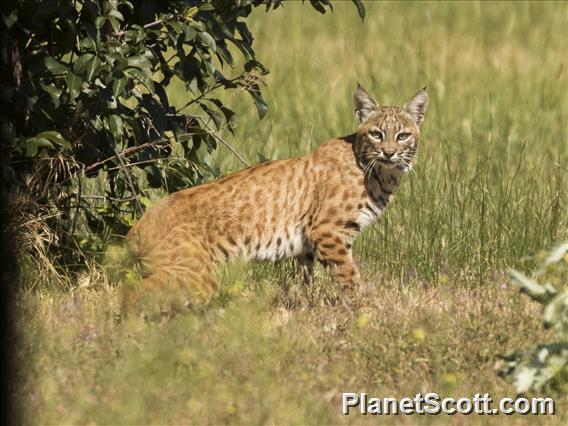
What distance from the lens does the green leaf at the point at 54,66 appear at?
7500 mm

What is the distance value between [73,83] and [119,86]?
0.27 metres

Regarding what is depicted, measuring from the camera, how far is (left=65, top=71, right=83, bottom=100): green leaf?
7367 millimetres

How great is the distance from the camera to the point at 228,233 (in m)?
8.03

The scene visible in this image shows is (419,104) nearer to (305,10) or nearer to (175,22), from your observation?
(175,22)

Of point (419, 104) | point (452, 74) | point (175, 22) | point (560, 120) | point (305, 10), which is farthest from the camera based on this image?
point (305, 10)

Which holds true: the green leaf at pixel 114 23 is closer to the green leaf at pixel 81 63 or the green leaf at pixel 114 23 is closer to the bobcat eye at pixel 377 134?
the green leaf at pixel 81 63

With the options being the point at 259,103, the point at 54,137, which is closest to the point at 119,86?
the point at 54,137

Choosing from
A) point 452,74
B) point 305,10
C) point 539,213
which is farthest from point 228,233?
point 305,10

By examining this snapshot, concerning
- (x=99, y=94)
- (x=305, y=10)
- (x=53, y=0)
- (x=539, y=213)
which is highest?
(x=53, y=0)

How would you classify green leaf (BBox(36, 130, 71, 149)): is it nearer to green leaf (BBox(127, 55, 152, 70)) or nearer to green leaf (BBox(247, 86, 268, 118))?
green leaf (BBox(127, 55, 152, 70))

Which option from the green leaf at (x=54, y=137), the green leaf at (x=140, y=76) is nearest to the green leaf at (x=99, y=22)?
the green leaf at (x=140, y=76)

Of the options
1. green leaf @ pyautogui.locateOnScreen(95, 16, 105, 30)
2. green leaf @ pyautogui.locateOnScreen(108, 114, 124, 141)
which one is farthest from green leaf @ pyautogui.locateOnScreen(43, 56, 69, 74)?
green leaf @ pyautogui.locateOnScreen(108, 114, 124, 141)

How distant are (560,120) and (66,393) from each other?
24.5 ft

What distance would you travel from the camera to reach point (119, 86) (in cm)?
735
